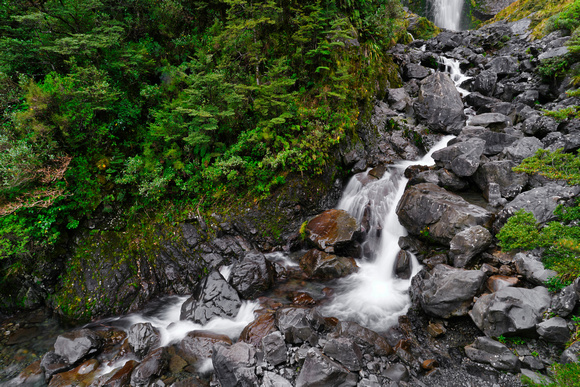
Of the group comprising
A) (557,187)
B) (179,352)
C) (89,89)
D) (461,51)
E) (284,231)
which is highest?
(461,51)

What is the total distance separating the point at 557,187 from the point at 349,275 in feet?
20.7

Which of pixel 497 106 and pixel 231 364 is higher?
pixel 497 106

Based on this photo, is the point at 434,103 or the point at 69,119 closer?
the point at 69,119

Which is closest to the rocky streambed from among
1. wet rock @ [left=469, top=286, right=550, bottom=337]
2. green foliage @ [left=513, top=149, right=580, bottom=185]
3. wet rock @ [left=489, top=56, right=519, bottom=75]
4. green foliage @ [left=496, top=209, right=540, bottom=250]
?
wet rock @ [left=469, top=286, right=550, bottom=337]

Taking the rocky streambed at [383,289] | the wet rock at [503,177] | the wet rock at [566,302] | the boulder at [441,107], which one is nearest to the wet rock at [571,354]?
the rocky streambed at [383,289]

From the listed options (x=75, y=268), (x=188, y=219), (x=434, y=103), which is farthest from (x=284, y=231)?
(x=434, y=103)

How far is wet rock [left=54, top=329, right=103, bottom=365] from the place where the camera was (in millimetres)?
6527

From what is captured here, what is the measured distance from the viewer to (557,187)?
704 cm

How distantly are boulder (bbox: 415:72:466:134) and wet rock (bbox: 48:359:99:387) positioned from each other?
15477 millimetres

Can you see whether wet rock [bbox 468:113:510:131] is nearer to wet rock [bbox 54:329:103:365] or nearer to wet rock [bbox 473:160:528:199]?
wet rock [bbox 473:160:528:199]

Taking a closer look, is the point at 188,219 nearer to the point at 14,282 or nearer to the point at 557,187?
the point at 14,282

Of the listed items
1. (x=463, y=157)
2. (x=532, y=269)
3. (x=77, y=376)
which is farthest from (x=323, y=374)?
(x=463, y=157)

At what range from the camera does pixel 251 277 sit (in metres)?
8.26

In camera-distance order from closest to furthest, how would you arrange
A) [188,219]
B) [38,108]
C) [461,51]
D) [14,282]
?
1. [38,108]
2. [14,282]
3. [188,219]
4. [461,51]
